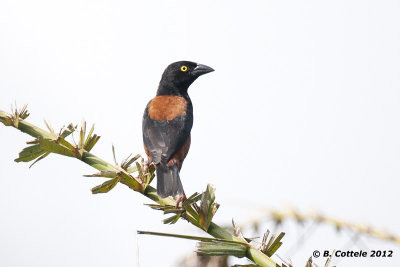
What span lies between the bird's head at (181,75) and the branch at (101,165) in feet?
13.0

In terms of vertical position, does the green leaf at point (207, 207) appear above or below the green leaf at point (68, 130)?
below

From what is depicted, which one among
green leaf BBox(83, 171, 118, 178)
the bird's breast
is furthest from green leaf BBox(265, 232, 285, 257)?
the bird's breast

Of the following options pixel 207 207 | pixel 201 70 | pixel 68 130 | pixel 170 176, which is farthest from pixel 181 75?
pixel 207 207

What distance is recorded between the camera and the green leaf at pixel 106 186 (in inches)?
55.9

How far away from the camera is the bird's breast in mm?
4379

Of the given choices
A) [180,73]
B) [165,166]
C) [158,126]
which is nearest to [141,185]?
[165,166]

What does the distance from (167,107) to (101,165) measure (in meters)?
3.24

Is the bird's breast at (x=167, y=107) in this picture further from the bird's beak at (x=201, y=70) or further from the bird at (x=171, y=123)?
the bird's beak at (x=201, y=70)

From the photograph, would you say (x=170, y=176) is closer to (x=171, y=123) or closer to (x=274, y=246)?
(x=171, y=123)

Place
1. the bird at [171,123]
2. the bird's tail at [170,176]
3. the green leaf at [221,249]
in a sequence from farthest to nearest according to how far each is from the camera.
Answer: the bird at [171,123]
the bird's tail at [170,176]
the green leaf at [221,249]

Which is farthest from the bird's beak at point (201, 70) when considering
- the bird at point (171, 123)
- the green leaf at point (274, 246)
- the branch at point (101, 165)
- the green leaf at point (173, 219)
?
the green leaf at point (274, 246)

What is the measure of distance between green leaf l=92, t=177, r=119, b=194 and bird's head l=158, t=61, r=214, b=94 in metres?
4.10

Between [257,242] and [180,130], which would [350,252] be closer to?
[257,242]

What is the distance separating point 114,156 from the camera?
1.55 meters
